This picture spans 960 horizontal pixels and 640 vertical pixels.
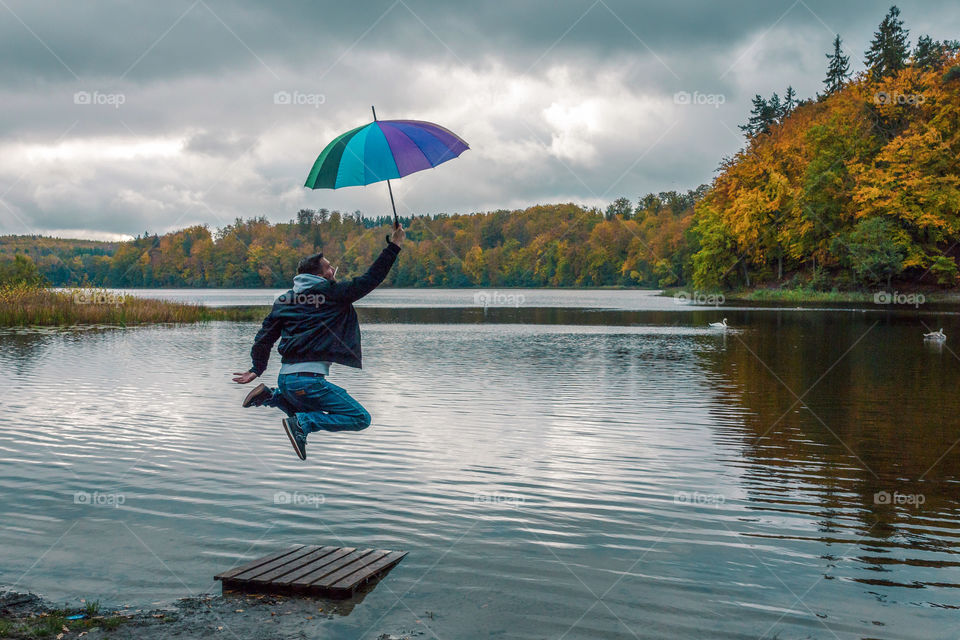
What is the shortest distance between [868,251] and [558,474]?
60.4 meters

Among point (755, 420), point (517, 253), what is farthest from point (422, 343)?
point (517, 253)

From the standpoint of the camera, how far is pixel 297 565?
6.62 m

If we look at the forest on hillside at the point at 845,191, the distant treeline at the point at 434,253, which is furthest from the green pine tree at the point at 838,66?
the distant treeline at the point at 434,253

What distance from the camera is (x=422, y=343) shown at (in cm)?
3403

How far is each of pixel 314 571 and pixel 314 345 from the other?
197 centimetres

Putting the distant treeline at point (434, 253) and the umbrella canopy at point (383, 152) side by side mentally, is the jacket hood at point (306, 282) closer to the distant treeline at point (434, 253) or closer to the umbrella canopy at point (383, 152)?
the umbrella canopy at point (383, 152)

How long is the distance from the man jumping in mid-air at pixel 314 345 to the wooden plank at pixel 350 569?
1.11 meters


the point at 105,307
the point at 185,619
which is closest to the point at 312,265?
the point at 185,619

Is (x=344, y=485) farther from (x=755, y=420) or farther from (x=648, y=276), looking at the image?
(x=648, y=276)

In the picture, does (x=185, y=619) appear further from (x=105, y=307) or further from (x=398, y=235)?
(x=105, y=307)

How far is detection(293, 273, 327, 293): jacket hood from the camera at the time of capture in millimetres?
6844

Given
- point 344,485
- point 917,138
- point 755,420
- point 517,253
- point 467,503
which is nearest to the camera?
point 467,503

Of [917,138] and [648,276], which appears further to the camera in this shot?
[648,276]

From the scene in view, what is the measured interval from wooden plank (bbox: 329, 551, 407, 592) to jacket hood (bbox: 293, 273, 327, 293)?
2.51 m
